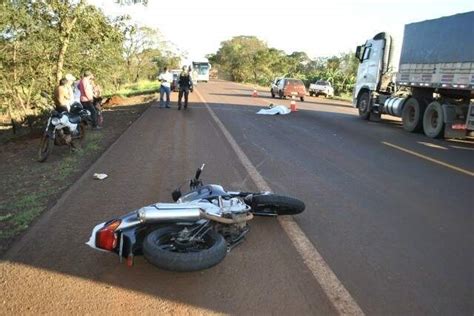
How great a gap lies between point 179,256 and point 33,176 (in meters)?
5.28

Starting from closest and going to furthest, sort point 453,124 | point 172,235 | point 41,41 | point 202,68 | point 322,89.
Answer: point 172,235, point 453,124, point 41,41, point 322,89, point 202,68

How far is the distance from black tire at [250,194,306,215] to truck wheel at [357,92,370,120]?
14.3 m

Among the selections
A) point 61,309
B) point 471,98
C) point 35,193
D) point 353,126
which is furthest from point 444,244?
point 353,126

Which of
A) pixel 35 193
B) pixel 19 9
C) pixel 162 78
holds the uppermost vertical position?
pixel 19 9

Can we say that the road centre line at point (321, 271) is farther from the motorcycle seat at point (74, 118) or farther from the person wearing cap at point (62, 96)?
the person wearing cap at point (62, 96)

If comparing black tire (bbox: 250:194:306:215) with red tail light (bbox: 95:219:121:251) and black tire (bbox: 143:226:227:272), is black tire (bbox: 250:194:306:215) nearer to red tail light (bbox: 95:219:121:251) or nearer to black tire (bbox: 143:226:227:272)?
black tire (bbox: 143:226:227:272)

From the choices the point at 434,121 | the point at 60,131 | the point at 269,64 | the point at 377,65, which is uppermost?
the point at 269,64

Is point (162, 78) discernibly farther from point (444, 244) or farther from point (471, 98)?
point (444, 244)

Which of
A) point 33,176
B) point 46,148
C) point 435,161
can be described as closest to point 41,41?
point 46,148

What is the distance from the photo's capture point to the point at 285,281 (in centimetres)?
390

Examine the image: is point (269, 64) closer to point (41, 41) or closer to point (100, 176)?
point (41, 41)

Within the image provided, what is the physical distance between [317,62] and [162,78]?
65813mm

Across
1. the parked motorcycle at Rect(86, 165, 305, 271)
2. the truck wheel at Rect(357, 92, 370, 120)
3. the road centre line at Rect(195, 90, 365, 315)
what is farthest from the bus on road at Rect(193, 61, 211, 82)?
the parked motorcycle at Rect(86, 165, 305, 271)

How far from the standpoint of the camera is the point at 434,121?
1435 cm
